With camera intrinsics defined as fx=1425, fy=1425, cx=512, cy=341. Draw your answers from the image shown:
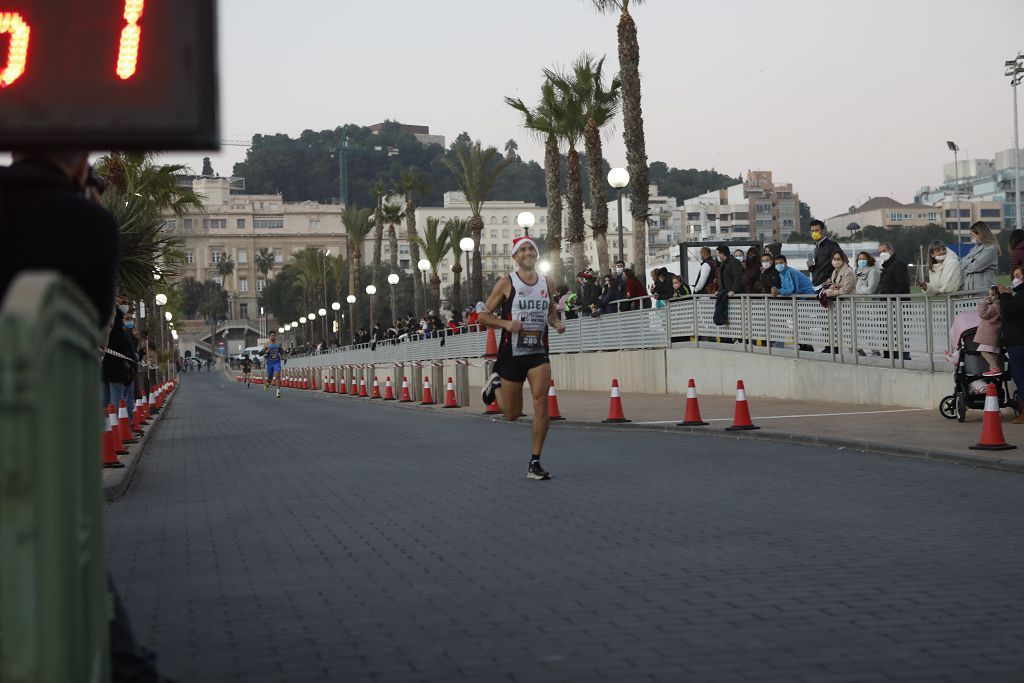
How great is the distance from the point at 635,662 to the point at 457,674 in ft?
2.14

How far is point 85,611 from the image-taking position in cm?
345

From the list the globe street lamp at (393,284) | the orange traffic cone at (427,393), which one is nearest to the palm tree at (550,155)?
the globe street lamp at (393,284)

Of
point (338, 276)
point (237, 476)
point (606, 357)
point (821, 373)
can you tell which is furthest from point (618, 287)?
point (338, 276)

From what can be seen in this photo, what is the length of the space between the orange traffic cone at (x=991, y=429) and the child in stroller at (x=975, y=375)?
10.2ft

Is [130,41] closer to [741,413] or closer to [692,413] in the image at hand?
[741,413]

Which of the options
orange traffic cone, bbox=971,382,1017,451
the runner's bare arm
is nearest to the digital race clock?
the runner's bare arm

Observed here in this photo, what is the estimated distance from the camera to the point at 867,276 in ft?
71.9

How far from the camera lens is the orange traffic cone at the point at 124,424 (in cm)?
1760

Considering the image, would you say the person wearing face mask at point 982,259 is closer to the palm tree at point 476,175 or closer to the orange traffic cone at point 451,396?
the orange traffic cone at point 451,396

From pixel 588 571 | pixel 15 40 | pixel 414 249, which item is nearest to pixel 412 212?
pixel 414 249

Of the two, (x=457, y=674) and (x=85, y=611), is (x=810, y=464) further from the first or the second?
(x=85, y=611)

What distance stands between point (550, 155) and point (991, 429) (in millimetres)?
37586

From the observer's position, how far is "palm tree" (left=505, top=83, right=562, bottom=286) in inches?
1916

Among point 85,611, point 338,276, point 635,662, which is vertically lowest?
point 635,662
